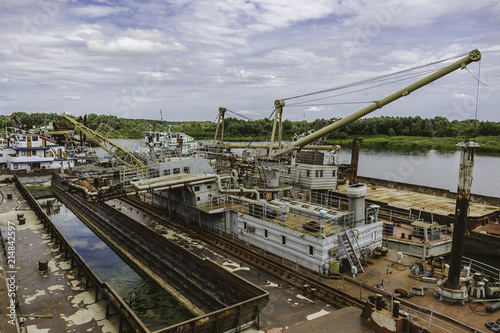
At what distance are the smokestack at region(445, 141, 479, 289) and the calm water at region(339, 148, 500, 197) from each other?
47.0 metres

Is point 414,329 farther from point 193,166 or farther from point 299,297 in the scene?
point 193,166

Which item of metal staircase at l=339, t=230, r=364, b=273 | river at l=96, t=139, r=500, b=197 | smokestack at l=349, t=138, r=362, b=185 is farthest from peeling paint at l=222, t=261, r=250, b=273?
river at l=96, t=139, r=500, b=197

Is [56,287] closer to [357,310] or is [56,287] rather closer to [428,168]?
[357,310]

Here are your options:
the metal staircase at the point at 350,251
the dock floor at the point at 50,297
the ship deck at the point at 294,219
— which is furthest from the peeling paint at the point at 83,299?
the metal staircase at the point at 350,251

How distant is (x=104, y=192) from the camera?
2567cm

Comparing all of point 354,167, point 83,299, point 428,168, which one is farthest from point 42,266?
point 428,168

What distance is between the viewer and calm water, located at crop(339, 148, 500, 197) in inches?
2325

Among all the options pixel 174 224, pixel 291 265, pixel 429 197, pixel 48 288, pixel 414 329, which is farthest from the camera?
pixel 429 197

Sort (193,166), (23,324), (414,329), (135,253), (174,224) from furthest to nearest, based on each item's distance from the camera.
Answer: (193,166)
(174,224)
(135,253)
(23,324)
(414,329)

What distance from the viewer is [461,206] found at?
48.2ft

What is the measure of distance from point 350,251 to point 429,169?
66.2m

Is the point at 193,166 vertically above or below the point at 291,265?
above

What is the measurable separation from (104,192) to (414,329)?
2306 centimetres

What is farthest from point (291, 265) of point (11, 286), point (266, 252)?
point (11, 286)
